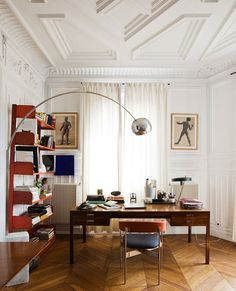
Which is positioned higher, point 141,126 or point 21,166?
point 141,126

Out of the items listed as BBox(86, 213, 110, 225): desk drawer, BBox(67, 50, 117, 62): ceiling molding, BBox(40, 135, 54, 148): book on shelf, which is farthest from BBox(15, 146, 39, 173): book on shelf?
BBox(67, 50, 117, 62): ceiling molding

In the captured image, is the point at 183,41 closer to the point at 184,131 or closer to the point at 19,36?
the point at 184,131

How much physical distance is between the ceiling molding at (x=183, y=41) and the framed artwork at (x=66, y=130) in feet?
5.40

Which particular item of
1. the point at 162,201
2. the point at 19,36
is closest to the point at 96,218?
the point at 162,201

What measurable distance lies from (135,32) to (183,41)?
31.7 inches

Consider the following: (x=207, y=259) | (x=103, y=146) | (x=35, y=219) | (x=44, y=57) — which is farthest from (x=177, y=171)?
(x=44, y=57)

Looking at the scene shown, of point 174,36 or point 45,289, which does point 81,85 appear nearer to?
point 174,36

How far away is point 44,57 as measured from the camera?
462 cm

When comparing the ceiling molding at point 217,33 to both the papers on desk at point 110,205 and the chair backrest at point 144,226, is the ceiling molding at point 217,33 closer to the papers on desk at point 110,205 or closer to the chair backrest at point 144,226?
the chair backrest at point 144,226

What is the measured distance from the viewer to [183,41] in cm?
410

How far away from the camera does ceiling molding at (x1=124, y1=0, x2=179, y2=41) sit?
306cm

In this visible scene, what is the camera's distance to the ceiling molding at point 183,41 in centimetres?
340

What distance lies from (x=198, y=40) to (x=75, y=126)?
8.60 ft

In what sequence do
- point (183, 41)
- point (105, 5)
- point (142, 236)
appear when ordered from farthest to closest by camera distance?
point (183, 41) → point (142, 236) → point (105, 5)
